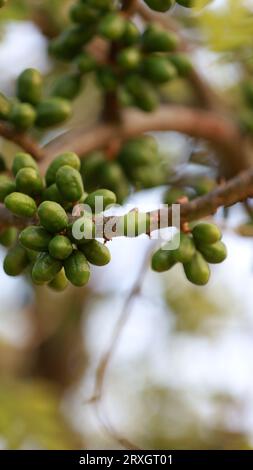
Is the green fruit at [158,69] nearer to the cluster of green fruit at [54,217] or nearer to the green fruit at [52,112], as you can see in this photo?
the green fruit at [52,112]

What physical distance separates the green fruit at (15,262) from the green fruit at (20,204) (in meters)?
0.15

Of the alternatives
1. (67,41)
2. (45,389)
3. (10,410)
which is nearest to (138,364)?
(45,389)

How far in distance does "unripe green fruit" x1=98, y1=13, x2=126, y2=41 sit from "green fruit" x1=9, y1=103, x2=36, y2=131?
267 mm

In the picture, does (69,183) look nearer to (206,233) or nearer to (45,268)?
(45,268)

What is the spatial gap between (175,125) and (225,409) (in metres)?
1.39

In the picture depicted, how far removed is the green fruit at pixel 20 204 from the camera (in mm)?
1417

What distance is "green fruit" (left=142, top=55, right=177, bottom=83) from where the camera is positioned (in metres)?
2.00

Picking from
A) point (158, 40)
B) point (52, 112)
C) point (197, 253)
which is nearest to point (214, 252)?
point (197, 253)

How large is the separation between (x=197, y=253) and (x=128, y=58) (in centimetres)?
67

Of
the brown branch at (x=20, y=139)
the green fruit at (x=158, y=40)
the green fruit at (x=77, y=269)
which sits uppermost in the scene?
the green fruit at (x=158, y=40)

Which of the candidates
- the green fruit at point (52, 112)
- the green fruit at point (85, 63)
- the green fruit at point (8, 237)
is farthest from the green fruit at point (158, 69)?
the green fruit at point (8, 237)

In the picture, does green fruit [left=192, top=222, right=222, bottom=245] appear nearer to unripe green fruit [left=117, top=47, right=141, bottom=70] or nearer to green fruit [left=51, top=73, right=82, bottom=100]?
unripe green fruit [left=117, top=47, right=141, bottom=70]

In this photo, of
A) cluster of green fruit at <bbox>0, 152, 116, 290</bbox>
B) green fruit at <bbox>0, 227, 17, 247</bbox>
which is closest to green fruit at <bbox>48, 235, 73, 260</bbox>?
cluster of green fruit at <bbox>0, 152, 116, 290</bbox>

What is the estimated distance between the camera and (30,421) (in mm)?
2898
